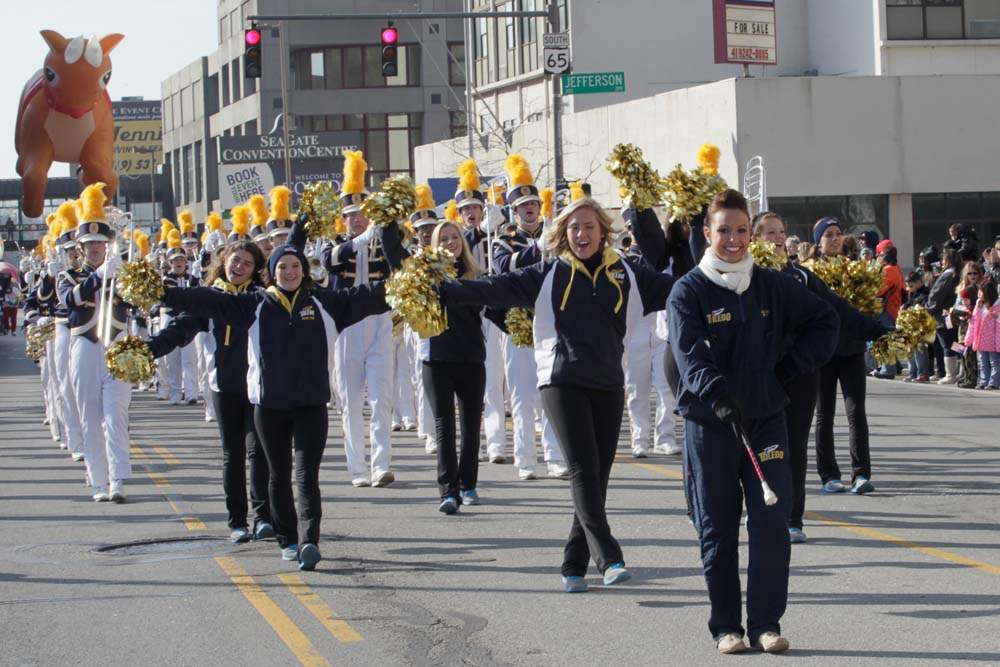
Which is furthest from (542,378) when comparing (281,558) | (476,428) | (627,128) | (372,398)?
(627,128)

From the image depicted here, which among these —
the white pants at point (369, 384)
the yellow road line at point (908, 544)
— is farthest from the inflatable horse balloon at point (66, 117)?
the yellow road line at point (908, 544)

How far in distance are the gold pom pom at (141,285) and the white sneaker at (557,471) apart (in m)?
4.31

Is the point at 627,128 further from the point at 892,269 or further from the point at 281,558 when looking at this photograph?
the point at 281,558

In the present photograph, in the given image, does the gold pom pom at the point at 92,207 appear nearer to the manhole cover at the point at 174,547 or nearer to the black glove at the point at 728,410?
the manhole cover at the point at 174,547

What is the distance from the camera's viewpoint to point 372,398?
13203 millimetres

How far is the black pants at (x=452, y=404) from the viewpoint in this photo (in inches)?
446

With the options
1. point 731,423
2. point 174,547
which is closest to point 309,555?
point 174,547

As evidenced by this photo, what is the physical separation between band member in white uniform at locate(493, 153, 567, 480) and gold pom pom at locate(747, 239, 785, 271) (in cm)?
274

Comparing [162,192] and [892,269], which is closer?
[892,269]

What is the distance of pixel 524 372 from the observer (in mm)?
13734

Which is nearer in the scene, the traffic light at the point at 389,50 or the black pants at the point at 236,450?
the black pants at the point at 236,450

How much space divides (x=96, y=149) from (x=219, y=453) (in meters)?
24.6

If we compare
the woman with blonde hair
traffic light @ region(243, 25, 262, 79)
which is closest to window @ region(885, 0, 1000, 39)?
traffic light @ region(243, 25, 262, 79)

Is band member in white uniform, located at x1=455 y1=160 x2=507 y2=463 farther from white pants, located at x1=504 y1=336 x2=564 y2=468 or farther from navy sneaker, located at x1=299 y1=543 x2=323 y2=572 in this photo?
navy sneaker, located at x1=299 y1=543 x2=323 y2=572
